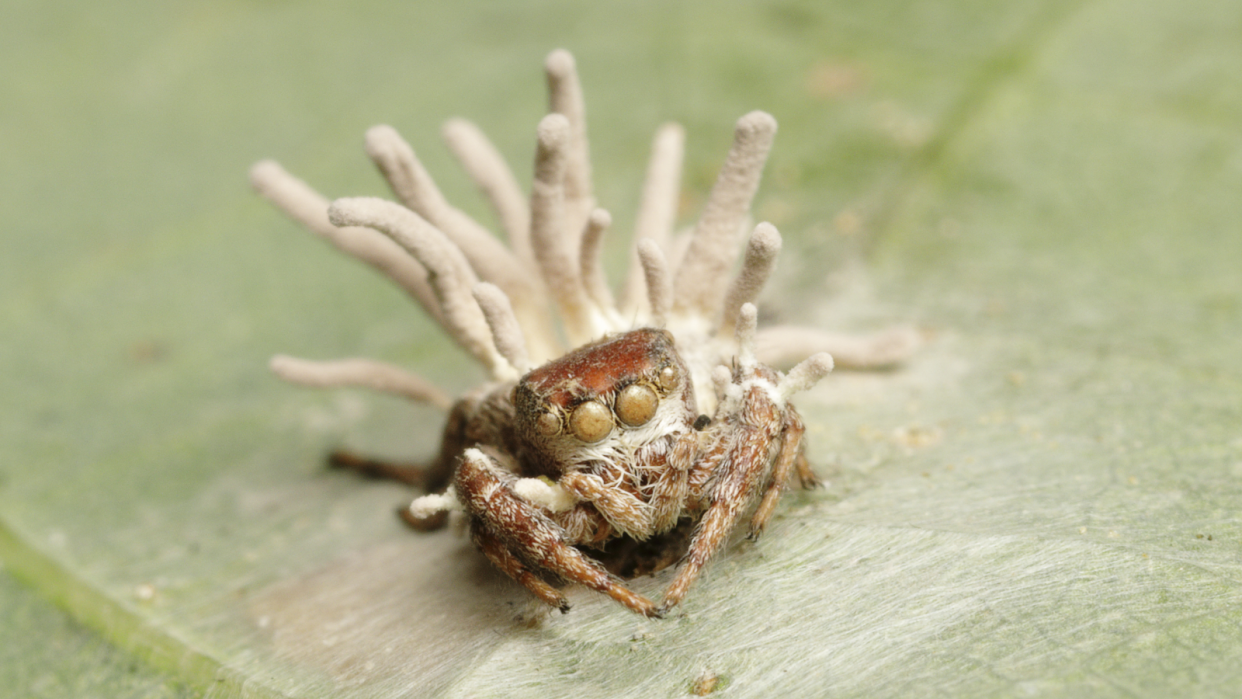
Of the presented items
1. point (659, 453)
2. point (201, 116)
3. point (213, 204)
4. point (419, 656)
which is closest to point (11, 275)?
point (213, 204)

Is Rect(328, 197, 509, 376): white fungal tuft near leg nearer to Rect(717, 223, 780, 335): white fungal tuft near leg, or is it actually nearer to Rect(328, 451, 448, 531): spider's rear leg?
Rect(328, 451, 448, 531): spider's rear leg

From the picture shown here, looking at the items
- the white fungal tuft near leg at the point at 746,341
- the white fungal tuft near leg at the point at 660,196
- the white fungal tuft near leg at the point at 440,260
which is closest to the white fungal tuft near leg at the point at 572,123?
the white fungal tuft near leg at the point at 660,196

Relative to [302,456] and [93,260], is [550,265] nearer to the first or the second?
[302,456]

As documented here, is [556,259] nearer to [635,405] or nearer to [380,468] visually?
[635,405]

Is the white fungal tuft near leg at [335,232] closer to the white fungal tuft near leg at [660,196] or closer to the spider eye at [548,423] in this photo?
the white fungal tuft near leg at [660,196]

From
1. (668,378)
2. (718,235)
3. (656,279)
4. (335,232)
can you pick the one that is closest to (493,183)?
(335,232)

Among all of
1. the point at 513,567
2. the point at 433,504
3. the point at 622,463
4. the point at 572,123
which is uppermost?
the point at 572,123
